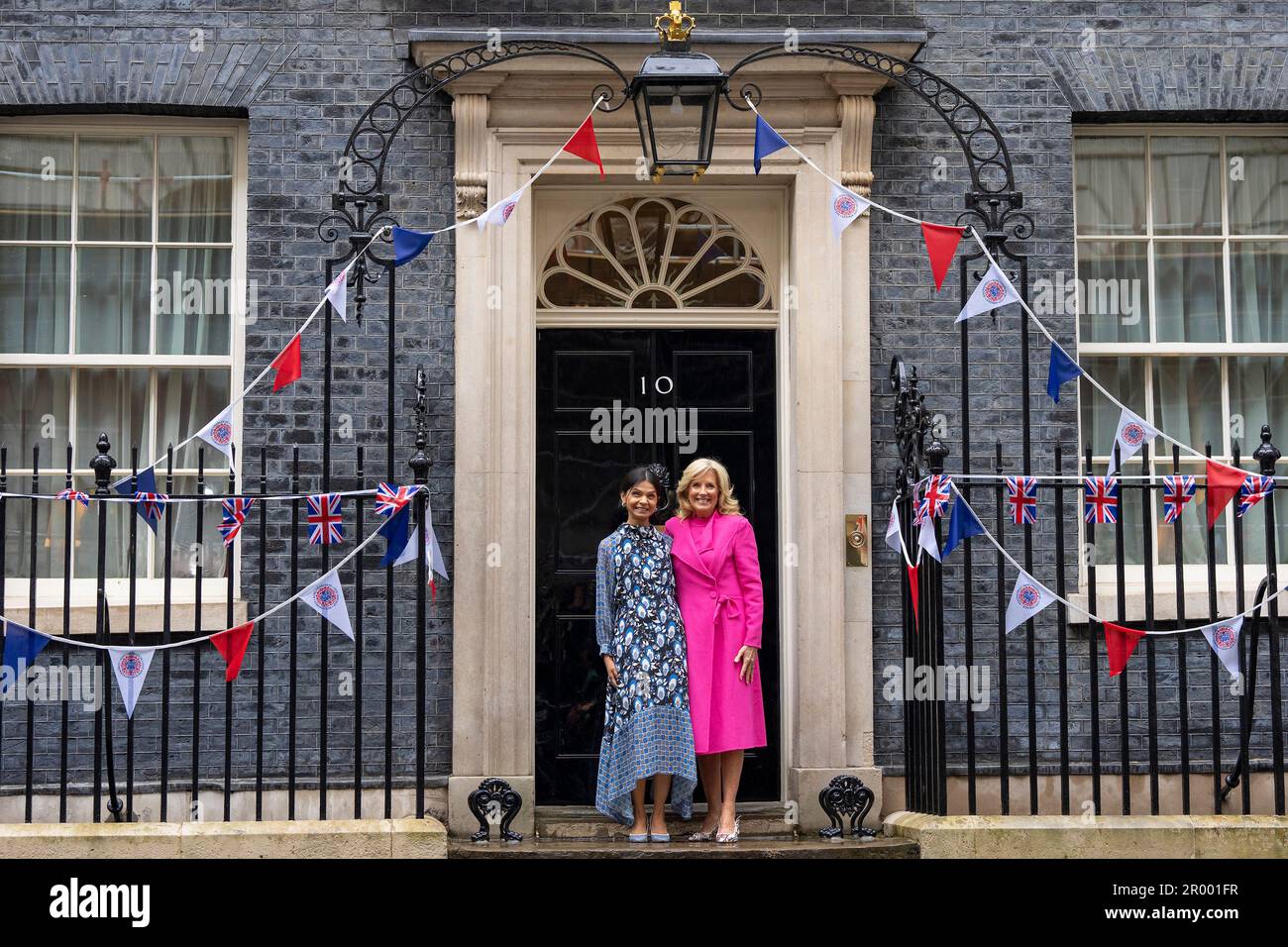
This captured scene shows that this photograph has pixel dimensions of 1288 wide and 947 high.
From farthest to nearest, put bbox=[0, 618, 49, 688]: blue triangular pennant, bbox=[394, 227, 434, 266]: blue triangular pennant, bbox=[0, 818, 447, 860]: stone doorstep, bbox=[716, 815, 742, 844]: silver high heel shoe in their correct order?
bbox=[394, 227, 434, 266]: blue triangular pennant
bbox=[716, 815, 742, 844]: silver high heel shoe
bbox=[0, 618, 49, 688]: blue triangular pennant
bbox=[0, 818, 447, 860]: stone doorstep

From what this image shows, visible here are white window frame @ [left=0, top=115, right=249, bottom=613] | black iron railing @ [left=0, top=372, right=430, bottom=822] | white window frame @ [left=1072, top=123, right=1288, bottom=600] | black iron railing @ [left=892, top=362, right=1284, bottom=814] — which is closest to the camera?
black iron railing @ [left=0, top=372, right=430, bottom=822]

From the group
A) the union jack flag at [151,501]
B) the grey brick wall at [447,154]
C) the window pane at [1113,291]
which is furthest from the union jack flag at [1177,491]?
the union jack flag at [151,501]

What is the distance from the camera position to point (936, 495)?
24.1ft

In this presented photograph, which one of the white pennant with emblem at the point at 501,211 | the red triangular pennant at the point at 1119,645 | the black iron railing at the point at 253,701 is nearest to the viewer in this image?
the red triangular pennant at the point at 1119,645

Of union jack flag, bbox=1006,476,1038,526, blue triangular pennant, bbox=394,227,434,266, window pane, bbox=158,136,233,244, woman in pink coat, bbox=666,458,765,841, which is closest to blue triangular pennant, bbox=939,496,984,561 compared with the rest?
union jack flag, bbox=1006,476,1038,526

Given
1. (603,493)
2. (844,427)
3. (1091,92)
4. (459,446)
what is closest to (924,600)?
(844,427)

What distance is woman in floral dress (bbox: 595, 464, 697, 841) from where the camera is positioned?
7578 millimetres

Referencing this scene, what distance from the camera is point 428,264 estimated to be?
337 inches

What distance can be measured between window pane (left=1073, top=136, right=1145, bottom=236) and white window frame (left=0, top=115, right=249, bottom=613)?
4.43m

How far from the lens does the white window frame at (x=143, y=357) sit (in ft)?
28.1

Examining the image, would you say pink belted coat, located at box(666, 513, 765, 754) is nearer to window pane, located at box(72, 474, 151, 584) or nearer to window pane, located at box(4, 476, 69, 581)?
window pane, located at box(72, 474, 151, 584)

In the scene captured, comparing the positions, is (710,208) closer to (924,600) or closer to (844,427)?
(844,427)

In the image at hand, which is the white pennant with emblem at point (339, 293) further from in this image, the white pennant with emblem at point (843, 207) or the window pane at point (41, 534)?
the white pennant with emblem at point (843, 207)

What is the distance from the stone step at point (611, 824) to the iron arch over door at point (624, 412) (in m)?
0.15
